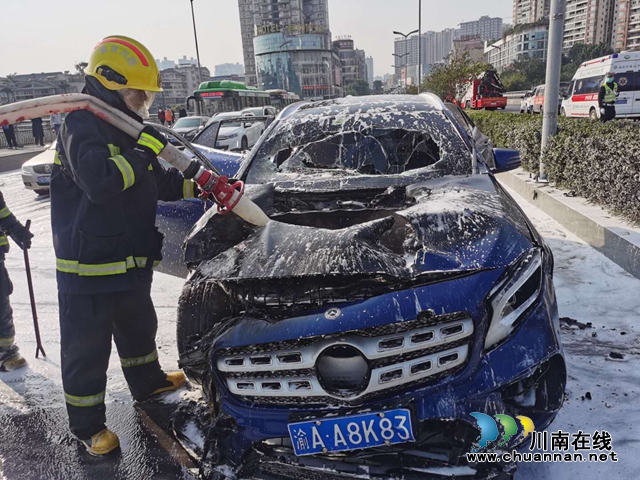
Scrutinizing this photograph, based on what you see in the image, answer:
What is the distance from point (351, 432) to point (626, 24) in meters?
125

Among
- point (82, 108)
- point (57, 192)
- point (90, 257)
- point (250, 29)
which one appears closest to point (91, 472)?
point (90, 257)

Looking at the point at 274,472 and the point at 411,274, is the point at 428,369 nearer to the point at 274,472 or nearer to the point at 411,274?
the point at 411,274

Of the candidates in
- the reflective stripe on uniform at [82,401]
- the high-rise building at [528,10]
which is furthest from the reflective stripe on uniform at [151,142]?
the high-rise building at [528,10]

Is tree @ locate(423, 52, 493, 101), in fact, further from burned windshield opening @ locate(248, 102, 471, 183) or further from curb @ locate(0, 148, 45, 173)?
burned windshield opening @ locate(248, 102, 471, 183)

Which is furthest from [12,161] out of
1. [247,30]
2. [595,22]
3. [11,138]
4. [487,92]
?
[247,30]

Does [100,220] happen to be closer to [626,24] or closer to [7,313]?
[7,313]

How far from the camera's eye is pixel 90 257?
2.40 meters

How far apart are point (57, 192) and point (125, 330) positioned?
34.5 inches

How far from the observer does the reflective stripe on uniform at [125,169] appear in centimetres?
223

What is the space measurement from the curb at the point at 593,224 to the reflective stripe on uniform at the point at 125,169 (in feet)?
12.9

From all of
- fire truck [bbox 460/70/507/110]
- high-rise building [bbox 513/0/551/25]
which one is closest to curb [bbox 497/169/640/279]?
fire truck [bbox 460/70/507/110]

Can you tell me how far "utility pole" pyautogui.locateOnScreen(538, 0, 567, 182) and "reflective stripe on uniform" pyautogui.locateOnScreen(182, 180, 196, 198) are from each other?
19.4ft

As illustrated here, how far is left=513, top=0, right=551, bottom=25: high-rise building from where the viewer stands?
123 m

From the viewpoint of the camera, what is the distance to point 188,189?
287 cm
